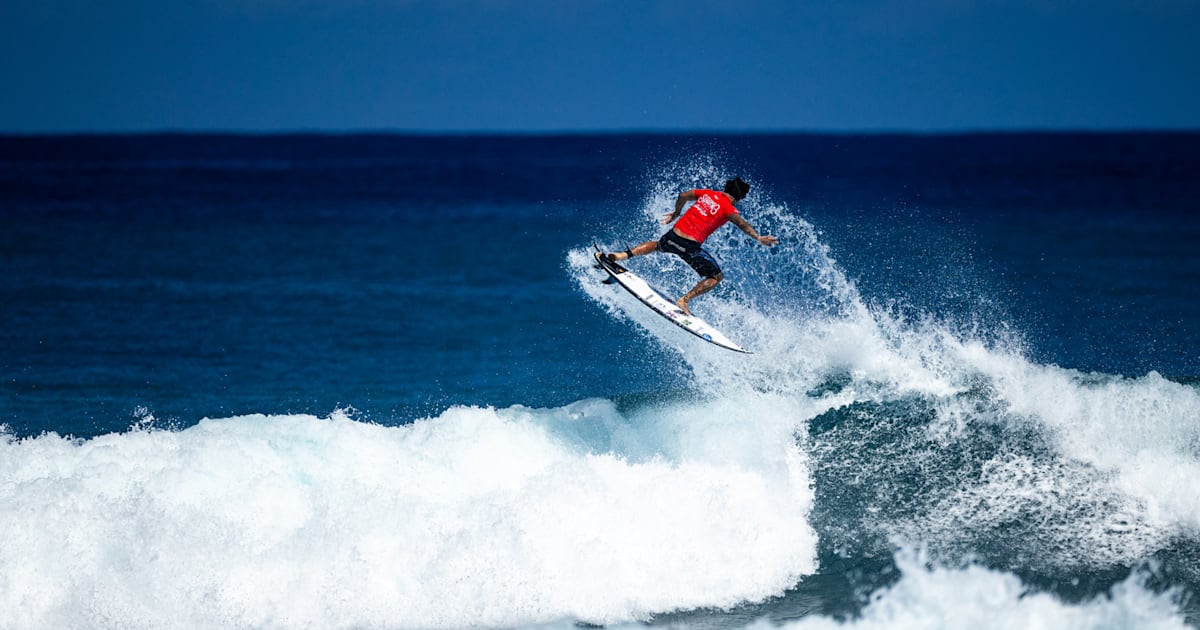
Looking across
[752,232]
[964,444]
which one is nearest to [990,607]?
[964,444]

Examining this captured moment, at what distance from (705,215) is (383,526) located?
461 centimetres

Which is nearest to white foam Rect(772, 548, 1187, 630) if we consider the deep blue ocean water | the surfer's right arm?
the deep blue ocean water

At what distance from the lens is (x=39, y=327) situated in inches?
783

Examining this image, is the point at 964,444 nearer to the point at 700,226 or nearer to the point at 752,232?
the point at 752,232

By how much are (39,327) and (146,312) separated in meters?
2.17

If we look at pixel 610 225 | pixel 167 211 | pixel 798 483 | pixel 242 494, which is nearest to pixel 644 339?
pixel 798 483

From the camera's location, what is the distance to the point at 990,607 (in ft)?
29.2

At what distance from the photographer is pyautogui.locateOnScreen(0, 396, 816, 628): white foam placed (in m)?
8.97

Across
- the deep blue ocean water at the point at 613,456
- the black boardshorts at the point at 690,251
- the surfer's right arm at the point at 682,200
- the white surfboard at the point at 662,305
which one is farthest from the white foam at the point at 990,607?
the surfer's right arm at the point at 682,200

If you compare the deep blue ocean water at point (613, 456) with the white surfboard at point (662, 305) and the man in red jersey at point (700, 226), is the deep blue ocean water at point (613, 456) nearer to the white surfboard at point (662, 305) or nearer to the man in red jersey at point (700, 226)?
the white surfboard at point (662, 305)

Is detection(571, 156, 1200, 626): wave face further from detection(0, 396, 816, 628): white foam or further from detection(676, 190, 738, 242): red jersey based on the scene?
detection(676, 190, 738, 242): red jersey

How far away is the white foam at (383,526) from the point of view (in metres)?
8.97

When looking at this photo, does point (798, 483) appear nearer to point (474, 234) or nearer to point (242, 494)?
point (242, 494)

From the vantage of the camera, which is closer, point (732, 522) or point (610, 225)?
point (732, 522)
